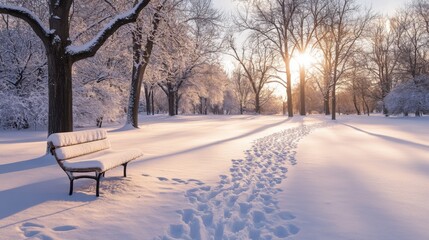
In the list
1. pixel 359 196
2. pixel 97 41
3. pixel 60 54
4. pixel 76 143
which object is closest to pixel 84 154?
pixel 76 143

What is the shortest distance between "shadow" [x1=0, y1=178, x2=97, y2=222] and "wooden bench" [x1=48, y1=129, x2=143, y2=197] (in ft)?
0.63

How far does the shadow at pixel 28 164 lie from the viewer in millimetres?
6821

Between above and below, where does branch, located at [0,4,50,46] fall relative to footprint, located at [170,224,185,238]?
above

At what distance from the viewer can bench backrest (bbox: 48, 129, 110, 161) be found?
5039 millimetres

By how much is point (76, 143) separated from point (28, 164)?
2.45 meters

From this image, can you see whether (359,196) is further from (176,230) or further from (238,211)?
(176,230)

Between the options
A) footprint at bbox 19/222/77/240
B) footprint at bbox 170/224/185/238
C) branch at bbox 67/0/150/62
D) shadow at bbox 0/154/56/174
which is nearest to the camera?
footprint at bbox 19/222/77/240

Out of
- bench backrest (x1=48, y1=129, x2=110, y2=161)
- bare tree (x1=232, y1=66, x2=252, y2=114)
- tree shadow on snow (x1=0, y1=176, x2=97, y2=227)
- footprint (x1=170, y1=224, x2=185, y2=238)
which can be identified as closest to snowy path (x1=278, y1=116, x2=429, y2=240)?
footprint (x1=170, y1=224, x2=185, y2=238)

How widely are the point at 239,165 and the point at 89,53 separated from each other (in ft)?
14.6

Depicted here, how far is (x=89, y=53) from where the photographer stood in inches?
312

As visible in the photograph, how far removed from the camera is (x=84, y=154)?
5.96 meters

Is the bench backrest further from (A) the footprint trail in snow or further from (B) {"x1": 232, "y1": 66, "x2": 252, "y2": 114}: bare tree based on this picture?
(B) {"x1": 232, "y1": 66, "x2": 252, "y2": 114}: bare tree

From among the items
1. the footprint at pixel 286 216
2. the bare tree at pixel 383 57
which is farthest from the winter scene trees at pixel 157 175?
the bare tree at pixel 383 57

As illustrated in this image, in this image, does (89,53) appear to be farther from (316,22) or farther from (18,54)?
(316,22)
